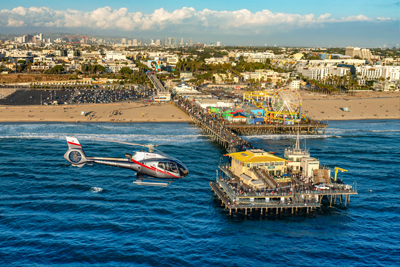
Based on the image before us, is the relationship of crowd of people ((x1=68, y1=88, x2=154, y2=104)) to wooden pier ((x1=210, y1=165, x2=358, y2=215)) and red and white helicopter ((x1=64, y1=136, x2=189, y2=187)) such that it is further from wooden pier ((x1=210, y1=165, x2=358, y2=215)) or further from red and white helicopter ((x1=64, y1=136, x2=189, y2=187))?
wooden pier ((x1=210, y1=165, x2=358, y2=215))

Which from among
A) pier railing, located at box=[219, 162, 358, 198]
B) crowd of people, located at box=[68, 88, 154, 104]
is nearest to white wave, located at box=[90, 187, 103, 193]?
pier railing, located at box=[219, 162, 358, 198]

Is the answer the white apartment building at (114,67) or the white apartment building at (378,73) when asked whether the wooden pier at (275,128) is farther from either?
the white apartment building at (114,67)

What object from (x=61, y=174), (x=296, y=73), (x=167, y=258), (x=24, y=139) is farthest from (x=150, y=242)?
(x=296, y=73)

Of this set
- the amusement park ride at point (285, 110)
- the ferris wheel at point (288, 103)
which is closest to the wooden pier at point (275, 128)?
the amusement park ride at point (285, 110)

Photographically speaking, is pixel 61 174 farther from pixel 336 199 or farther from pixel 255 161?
pixel 336 199

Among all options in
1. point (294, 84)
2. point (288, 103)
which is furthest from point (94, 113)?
point (294, 84)

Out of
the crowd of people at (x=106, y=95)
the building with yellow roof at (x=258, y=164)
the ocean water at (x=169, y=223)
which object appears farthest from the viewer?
the crowd of people at (x=106, y=95)
